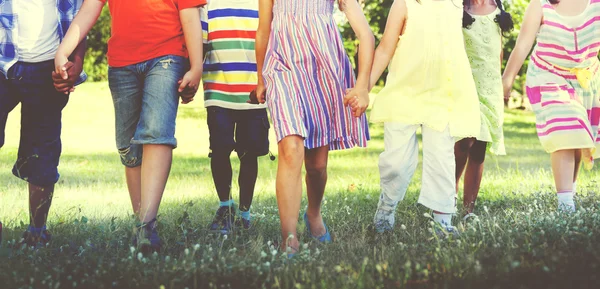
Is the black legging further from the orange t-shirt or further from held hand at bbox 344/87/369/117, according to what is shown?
held hand at bbox 344/87/369/117

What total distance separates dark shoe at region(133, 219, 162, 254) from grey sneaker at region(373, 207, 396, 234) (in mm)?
1558

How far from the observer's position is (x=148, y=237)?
4.77 metres

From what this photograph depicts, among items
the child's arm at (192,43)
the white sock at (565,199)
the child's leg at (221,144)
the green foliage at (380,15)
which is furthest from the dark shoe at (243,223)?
the green foliage at (380,15)

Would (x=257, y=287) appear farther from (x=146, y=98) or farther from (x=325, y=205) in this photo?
(x=325, y=205)

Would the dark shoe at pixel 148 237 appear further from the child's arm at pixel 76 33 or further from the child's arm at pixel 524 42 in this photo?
the child's arm at pixel 524 42

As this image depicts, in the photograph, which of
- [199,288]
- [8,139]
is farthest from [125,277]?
[8,139]

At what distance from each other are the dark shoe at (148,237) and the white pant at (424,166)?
1637mm

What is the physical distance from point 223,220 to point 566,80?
267cm

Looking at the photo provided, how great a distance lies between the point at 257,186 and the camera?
8.66m

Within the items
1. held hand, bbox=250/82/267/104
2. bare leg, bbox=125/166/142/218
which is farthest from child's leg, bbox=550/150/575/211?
bare leg, bbox=125/166/142/218

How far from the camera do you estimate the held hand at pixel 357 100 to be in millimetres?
4926

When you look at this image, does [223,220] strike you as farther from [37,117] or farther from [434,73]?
[434,73]

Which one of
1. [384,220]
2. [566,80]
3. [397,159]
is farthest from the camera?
[566,80]

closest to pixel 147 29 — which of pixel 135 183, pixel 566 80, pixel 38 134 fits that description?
pixel 38 134
